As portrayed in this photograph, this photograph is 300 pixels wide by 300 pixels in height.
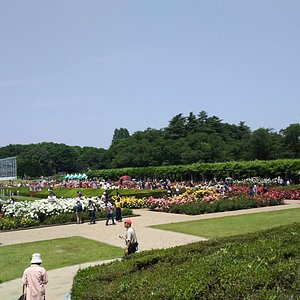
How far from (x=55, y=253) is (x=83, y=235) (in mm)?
3681

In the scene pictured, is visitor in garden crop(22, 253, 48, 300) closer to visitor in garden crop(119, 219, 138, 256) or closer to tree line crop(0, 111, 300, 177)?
visitor in garden crop(119, 219, 138, 256)

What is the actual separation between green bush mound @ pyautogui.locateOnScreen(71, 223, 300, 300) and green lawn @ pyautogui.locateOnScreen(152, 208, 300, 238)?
762cm

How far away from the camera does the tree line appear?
70.2 meters

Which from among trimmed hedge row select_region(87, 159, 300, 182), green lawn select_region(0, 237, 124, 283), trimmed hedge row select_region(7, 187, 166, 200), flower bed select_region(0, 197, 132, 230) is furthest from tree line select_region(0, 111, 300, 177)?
green lawn select_region(0, 237, 124, 283)

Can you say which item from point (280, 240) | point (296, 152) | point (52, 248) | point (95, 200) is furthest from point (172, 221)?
point (296, 152)

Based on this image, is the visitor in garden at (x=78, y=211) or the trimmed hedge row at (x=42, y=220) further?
the visitor in garden at (x=78, y=211)

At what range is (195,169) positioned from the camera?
53.7m

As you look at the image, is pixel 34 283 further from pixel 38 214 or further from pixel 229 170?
pixel 229 170

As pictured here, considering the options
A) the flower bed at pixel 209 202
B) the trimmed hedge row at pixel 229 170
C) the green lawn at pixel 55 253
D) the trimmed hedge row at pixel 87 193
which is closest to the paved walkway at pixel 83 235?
the green lawn at pixel 55 253

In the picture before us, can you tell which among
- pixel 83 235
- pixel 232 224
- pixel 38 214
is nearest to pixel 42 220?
pixel 38 214

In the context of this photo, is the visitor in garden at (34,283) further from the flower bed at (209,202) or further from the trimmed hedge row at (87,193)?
the trimmed hedge row at (87,193)

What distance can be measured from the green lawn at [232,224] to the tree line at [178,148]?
4823 cm

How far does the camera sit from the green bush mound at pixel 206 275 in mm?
5023

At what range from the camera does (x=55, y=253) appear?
13.6 meters
